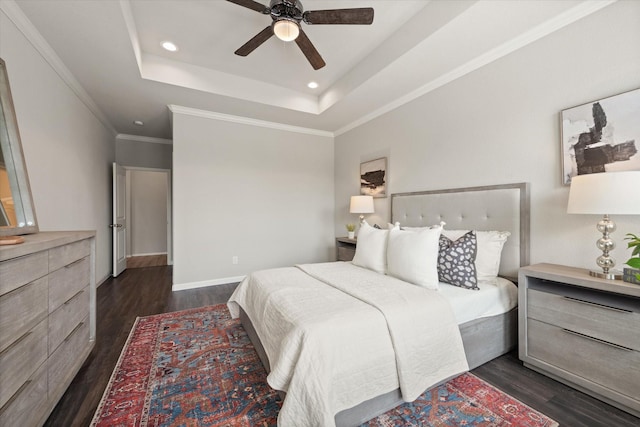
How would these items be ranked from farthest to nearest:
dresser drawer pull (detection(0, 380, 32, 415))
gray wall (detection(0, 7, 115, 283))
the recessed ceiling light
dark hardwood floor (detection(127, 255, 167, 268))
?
dark hardwood floor (detection(127, 255, 167, 268)) < the recessed ceiling light < gray wall (detection(0, 7, 115, 283)) < dresser drawer pull (detection(0, 380, 32, 415))

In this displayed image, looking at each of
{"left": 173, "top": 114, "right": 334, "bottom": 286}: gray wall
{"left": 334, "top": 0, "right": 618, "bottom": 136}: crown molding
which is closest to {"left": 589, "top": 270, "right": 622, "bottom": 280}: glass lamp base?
{"left": 334, "top": 0, "right": 618, "bottom": 136}: crown molding

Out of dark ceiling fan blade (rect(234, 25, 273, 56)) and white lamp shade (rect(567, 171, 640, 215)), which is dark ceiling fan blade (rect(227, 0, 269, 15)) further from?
white lamp shade (rect(567, 171, 640, 215))

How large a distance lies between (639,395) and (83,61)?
196 inches

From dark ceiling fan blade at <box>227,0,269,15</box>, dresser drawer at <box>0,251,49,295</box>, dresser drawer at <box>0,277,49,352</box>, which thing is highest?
dark ceiling fan blade at <box>227,0,269,15</box>

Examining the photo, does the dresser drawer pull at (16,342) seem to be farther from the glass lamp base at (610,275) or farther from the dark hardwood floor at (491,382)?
the glass lamp base at (610,275)

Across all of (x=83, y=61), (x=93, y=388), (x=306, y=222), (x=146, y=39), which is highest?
(x=146, y=39)

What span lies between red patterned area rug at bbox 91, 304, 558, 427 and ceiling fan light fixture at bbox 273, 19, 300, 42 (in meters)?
2.55

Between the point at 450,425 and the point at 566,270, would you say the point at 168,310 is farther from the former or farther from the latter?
the point at 566,270

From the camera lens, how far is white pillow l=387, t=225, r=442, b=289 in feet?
6.59

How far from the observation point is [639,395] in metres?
1.41

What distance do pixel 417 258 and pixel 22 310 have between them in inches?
90.9

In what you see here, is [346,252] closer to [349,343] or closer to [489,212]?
[489,212]

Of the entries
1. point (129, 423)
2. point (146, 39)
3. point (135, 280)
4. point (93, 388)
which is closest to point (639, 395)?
point (129, 423)

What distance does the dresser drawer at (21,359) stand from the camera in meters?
1.04
